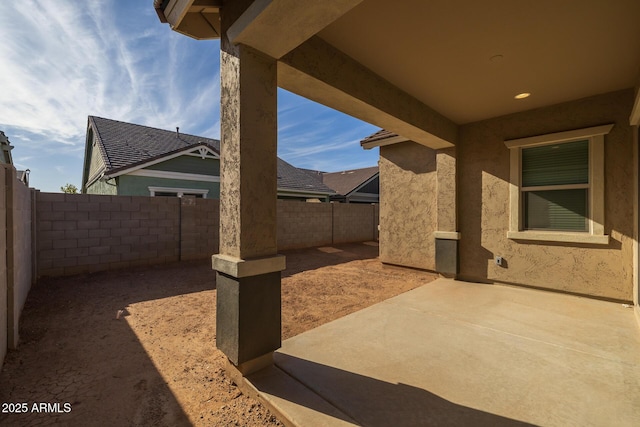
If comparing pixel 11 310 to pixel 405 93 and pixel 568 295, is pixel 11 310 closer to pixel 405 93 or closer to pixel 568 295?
pixel 405 93

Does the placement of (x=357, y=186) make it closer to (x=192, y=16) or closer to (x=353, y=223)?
(x=353, y=223)

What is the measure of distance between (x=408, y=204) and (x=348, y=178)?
17.1 metres

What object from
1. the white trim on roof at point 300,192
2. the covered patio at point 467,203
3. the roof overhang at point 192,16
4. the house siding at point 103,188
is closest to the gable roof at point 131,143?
the house siding at point 103,188

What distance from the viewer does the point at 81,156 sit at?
15531 mm

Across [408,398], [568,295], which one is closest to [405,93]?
[408,398]

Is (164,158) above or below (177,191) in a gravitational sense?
above

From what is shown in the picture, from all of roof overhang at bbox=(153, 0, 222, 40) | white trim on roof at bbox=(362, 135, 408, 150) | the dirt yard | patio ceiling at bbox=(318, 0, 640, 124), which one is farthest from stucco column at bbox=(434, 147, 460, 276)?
roof overhang at bbox=(153, 0, 222, 40)

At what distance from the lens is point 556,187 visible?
14.6 feet

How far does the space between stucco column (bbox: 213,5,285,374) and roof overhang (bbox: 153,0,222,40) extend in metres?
0.27

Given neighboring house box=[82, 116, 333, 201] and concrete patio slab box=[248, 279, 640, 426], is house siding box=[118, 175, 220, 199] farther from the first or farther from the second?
concrete patio slab box=[248, 279, 640, 426]

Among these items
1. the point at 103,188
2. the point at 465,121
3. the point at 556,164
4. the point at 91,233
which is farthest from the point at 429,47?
the point at 103,188

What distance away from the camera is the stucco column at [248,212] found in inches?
82.7

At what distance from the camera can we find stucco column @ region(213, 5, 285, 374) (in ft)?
6.89

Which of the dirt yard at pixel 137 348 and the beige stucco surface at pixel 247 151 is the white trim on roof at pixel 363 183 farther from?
the beige stucco surface at pixel 247 151
